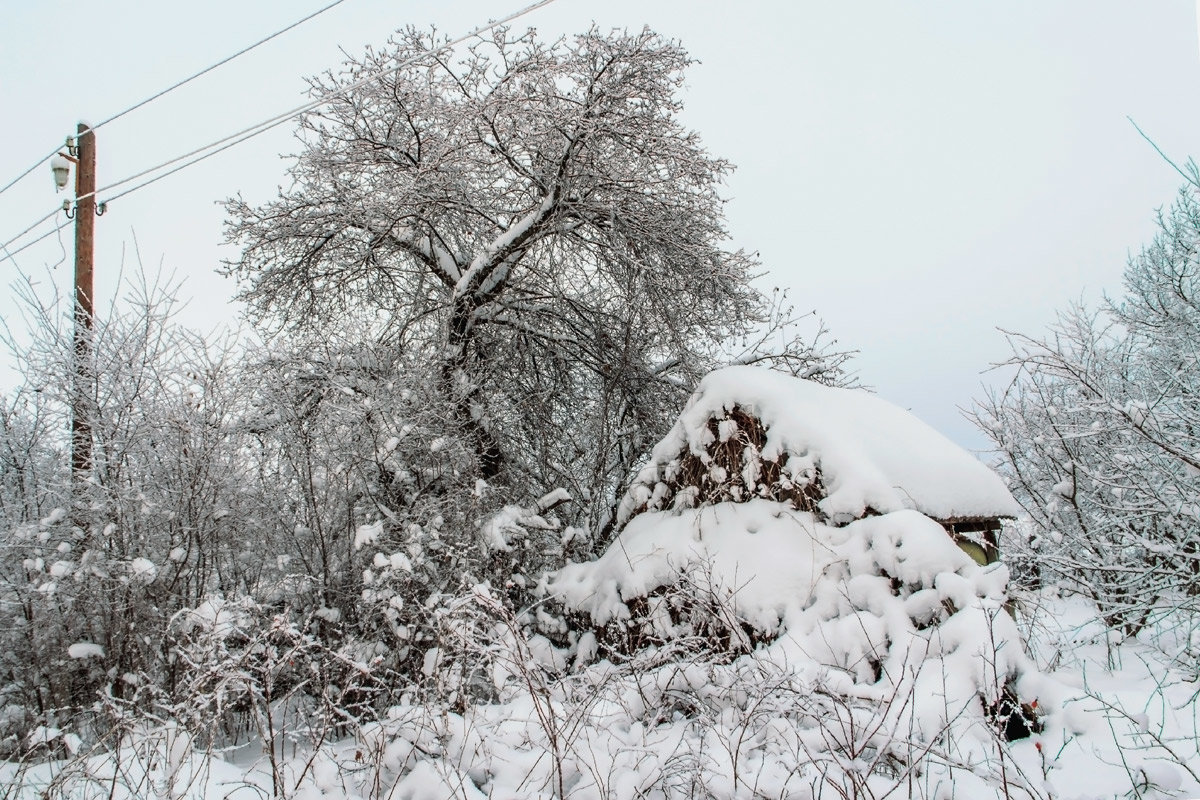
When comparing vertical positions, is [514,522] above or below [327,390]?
below

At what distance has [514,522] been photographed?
17.0ft

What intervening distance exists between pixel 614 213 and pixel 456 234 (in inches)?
81.9

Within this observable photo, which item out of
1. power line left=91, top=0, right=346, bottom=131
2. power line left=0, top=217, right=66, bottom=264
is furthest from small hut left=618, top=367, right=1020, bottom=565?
power line left=0, top=217, right=66, bottom=264

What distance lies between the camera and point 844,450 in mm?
4207

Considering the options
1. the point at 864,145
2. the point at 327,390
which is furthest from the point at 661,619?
the point at 864,145

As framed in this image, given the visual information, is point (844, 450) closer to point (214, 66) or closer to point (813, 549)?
point (813, 549)

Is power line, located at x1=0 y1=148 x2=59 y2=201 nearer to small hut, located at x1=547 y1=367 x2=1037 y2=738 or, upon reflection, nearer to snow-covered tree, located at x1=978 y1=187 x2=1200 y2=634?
small hut, located at x1=547 y1=367 x2=1037 y2=738

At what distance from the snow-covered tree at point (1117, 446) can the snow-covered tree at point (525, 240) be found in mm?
2580

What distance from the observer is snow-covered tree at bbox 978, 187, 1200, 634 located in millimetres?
3555

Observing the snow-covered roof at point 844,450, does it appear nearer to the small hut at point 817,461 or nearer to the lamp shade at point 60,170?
the small hut at point 817,461

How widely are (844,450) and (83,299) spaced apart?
7.20m

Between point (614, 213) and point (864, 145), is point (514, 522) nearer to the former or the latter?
point (614, 213)

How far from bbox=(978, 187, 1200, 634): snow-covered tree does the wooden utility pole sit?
623 centimetres

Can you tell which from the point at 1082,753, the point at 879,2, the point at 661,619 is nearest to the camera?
the point at 1082,753
